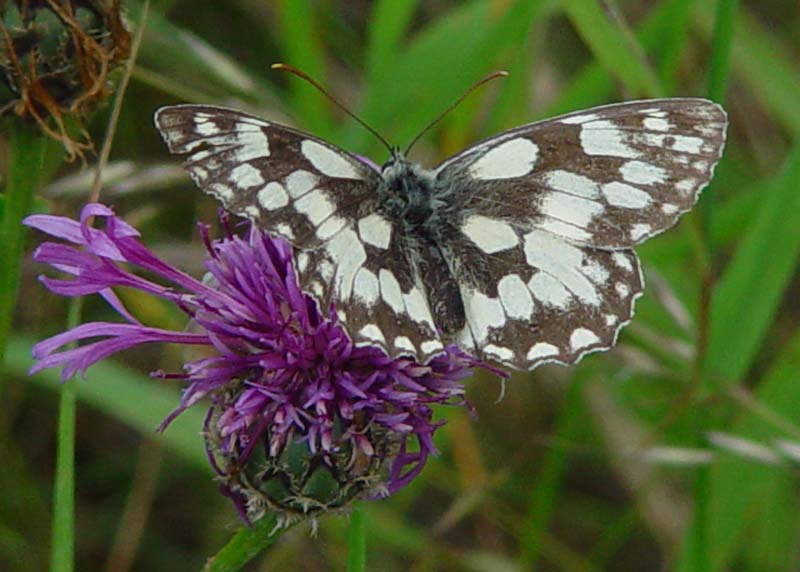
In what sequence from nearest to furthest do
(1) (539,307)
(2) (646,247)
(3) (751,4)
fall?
(1) (539,307) < (2) (646,247) < (3) (751,4)

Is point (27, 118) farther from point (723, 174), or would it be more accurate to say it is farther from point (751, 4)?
point (751, 4)

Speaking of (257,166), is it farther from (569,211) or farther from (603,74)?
(603,74)

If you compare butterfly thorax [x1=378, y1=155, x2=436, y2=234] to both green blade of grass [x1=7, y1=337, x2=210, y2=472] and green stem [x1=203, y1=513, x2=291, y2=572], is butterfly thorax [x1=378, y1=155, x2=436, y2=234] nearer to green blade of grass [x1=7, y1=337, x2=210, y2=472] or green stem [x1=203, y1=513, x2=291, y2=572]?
green stem [x1=203, y1=513, x2=291, y2=572]

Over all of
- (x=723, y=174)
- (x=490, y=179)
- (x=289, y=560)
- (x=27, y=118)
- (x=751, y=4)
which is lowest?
(x=289, y=560)

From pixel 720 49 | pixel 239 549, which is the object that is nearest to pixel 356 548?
pixel 239 549

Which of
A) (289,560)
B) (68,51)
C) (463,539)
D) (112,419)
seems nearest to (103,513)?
(112,419)

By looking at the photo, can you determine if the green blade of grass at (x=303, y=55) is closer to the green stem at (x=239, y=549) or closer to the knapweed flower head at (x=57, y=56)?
the knapweed flower head at (x=57, y=56)

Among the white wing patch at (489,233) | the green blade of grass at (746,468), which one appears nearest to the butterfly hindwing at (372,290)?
the white wing patch at (489,233)
